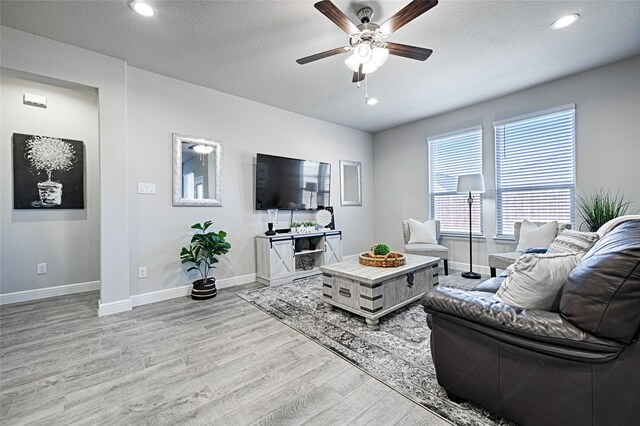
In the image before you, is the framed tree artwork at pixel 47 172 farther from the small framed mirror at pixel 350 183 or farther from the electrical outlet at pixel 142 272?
the small framed mirror at pixel 350 183

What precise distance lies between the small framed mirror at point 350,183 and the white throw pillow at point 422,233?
4.59 feet

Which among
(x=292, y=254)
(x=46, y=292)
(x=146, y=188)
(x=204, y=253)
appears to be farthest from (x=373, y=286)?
(x=46, y=292)

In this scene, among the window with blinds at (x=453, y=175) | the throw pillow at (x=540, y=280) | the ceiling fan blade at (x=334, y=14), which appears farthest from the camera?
the window with blinds at (x=453, y=175)

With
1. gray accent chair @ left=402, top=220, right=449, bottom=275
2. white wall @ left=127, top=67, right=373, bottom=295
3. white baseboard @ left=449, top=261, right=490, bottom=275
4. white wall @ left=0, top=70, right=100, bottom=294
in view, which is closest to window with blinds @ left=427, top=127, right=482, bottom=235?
white baseboard @ left=449, top=261, right=490, bottom=275

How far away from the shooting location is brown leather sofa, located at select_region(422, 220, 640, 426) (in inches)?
39.3

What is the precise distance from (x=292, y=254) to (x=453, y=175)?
316 centimetres

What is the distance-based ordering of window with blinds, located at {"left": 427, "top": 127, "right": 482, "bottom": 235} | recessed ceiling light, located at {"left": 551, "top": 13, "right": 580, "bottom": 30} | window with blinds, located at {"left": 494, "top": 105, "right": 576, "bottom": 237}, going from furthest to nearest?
window with blinds, located at {"left": 427, "top": 127, "right": 482, "bottom": 235} → window with blinds, located at {"left": 494, "top": 105, "right": 576, "bottom": 237} → recessed ceiling light, located at {"left": 551, "top": 13, "right": 580, "bottom": 30}

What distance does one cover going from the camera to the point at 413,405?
1461mm

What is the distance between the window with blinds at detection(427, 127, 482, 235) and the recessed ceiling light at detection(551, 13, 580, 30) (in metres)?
1.94

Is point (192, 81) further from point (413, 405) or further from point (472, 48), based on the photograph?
point (413, 405)

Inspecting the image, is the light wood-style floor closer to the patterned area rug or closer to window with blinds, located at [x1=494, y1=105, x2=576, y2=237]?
the patterned area rug

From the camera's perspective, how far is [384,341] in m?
2.16

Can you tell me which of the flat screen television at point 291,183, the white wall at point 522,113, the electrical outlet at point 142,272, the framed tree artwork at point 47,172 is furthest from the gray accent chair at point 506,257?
the framed tree artwork at point 47,172

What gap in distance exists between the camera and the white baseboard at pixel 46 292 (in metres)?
3.12
